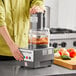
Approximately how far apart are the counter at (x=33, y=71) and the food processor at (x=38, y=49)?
46mm

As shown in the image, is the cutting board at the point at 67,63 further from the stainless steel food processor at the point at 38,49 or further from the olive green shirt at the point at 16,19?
the olive green shirt at the point at 16,19

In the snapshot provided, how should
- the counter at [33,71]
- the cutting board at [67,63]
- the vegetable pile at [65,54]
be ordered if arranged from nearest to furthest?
the counter at [33,71], the cutting board at [67,63], the vegetable pile at [65,54]

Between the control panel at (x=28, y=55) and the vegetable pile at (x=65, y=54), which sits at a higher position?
the control panel at (x=28, y=55)

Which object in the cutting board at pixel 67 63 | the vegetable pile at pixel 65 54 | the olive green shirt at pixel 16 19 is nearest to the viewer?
the cutting board at pixel 67 63

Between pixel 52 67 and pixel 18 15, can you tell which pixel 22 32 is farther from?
pixel 52 67

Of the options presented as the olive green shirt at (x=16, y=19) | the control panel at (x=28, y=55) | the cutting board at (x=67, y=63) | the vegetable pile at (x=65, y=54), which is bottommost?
the cutting board at (x=67, y=63)

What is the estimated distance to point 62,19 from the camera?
155 inches

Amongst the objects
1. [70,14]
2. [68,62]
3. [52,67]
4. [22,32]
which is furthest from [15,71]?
[70,14]

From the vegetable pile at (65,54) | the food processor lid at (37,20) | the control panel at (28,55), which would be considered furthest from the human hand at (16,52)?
the vegetable pile at (65,54)

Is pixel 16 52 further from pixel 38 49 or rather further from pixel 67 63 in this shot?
pixel 67 63

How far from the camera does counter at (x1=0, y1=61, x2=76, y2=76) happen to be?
1.60 meters

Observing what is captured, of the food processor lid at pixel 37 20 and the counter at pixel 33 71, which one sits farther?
the food processor lid at pixel 37 20

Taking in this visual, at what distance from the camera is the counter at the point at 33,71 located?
1604 millimetres

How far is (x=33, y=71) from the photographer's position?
5.57ft
